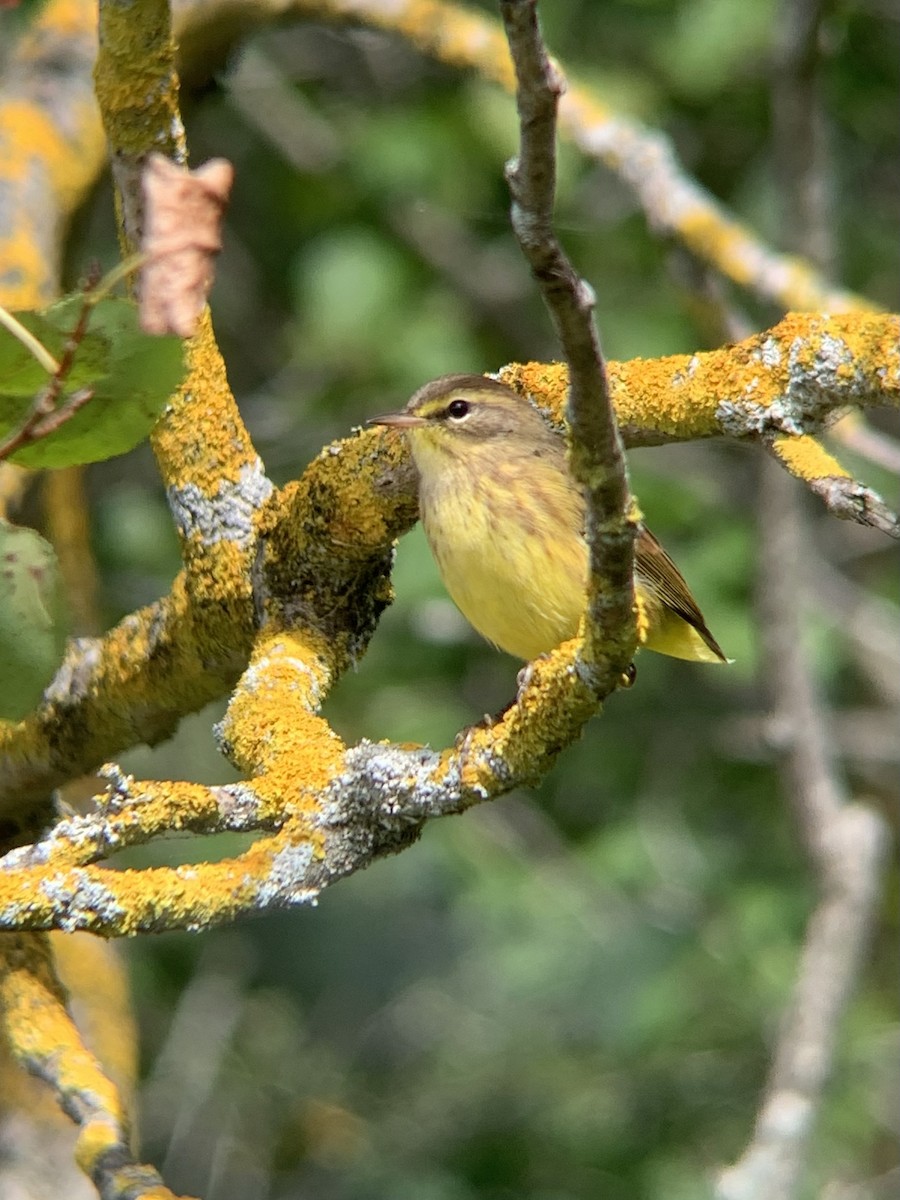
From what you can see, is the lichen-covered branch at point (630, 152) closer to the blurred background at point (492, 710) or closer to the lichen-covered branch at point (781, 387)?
the blurred background at point (492, 710)

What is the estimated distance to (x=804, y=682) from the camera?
4465 millimetres

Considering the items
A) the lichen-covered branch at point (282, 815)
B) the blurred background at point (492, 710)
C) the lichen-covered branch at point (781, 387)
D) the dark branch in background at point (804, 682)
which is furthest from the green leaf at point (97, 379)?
the dark branch in background at point (804, 682)

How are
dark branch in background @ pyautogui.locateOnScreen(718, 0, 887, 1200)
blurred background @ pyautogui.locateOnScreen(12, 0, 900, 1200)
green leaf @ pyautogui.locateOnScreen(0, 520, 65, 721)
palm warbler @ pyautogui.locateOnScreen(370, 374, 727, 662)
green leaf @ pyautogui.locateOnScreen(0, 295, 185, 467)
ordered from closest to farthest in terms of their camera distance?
green leaf @ pyautogui.locateOnScreen(0, 295, 185, 467) → green leaf @ pyautogui.locateOnScreen(0, 520, 65, 721) → palm warbler @ pyautogui.locateOnScreen(370, 374, 727, 662) → dark branch in background @ pyautogui.locateOnScreen(718, 0, 887, 1200) → blurred background @ pyautogui.locateOnScreen(12, 0, 900, 1200)

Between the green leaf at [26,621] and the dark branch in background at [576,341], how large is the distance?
545mm

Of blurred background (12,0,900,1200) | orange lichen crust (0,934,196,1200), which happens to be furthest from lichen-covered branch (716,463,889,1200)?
orange lichen crust (0,934,196,1200)

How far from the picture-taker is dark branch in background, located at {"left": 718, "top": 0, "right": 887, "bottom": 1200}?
4070mm

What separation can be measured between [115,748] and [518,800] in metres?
3.67

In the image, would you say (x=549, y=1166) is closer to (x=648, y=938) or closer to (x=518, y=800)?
(x=648, y=938)

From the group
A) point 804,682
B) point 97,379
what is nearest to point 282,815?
point 97,379

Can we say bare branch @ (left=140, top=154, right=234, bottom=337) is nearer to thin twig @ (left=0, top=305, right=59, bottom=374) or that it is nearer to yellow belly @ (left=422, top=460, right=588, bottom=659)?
thin twig @ (left=0, top=305, right=59, bottom=374)

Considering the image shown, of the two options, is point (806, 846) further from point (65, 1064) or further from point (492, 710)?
point (65, 1064)

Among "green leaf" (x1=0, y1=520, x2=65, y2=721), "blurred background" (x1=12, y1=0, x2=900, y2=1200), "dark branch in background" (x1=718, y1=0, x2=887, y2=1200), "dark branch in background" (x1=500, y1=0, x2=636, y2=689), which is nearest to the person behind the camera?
"dark branch in background" (x1=500, y1=0, x2=636, y2=689)

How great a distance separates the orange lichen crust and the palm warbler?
854 millimetres

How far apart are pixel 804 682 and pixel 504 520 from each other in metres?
1.94
